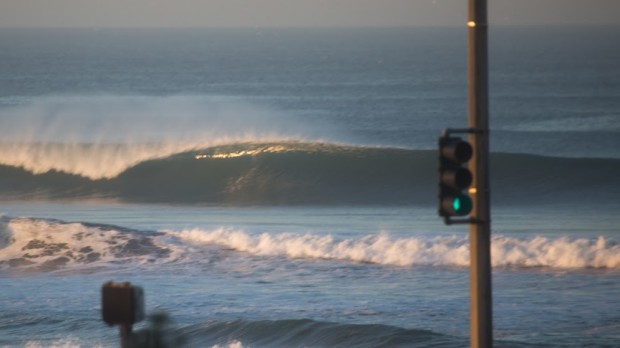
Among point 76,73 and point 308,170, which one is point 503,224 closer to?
point 308,170

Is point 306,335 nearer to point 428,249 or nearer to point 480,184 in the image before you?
point 480,184

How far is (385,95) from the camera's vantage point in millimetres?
80312

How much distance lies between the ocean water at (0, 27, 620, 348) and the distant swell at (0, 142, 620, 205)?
0.09 meters

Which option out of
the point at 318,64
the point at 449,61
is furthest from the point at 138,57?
the point at 449,61

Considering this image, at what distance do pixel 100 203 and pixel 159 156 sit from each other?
669 centimetres

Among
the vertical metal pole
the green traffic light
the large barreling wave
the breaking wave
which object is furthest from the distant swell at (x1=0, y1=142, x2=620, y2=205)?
the green traffic light

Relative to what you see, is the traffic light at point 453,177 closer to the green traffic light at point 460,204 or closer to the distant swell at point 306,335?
the green traffic light at point 460,204

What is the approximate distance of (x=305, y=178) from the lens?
3303 centimetres

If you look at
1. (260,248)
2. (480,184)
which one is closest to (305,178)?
(260,248)

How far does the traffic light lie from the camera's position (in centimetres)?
834

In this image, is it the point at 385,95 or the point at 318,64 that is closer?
the point at 385,95

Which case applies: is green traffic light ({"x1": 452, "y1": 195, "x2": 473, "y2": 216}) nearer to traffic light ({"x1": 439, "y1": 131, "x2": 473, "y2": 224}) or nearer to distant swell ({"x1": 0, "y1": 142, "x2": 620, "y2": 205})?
traffic light ({"x1": 439, "y1": 131, "x2": 473, "y2": 224})

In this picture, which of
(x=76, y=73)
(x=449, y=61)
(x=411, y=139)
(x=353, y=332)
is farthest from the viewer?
(x=449, y=61)

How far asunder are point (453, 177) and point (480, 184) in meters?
0.27
